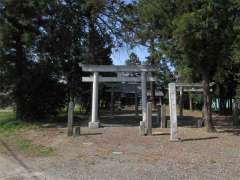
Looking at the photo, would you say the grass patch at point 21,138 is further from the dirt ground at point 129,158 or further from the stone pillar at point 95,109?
the stone pillar at point 95,109

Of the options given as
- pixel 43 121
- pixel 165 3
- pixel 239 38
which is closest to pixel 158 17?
pixel 165 3

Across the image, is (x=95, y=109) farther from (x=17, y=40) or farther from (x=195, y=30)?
(x=195, y=30)

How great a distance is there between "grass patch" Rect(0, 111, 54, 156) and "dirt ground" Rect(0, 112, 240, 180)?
0.39 meters

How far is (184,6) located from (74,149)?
7.50m

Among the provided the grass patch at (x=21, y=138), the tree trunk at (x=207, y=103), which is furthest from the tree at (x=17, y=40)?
the tree trunk at (x=207, y=103)

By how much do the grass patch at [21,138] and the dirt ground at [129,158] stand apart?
0.39 meters

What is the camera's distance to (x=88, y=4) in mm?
27719

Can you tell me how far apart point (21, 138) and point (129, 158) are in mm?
8939

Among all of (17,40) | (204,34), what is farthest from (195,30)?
(17,40)

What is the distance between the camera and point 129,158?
1327cm

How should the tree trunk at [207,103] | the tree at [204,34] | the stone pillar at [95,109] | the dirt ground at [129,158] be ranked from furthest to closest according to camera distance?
the stone pillar at [95,109] → the tree trunk at [207,103] → the tree at [204,34] → the dirt ground at [129,158]

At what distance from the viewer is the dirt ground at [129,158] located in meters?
10.6

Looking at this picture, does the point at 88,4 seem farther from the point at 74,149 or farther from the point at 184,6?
the point at 74,149

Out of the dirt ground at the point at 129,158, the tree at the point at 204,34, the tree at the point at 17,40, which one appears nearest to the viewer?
the dirt ground at the point at 129,158
